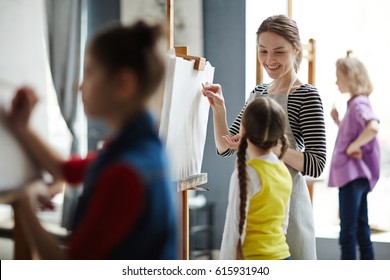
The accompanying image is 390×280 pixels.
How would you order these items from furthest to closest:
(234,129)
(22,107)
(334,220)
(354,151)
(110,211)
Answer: (334,220) → (354,151) → (234,129) → (22,107) → (110,211)

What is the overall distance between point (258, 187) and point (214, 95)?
0.96 feet

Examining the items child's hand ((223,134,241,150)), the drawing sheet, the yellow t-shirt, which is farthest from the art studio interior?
the yellow t-shirt

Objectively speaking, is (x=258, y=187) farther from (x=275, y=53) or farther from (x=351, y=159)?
(x=351, y=159)

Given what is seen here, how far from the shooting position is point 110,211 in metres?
0.61

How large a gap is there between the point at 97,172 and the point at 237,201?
17.5 inches

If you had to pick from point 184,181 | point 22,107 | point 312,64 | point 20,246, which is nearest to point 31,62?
point 22,107

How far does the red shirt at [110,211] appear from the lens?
61 centimetres

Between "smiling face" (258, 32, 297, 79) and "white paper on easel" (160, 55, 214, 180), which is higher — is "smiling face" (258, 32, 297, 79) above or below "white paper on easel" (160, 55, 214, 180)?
above

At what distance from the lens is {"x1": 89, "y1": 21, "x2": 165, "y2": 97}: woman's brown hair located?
62 centimetres

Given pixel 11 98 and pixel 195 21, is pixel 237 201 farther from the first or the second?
pixel 195 21

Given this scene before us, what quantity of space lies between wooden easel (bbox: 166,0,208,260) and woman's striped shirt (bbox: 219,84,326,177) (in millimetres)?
229

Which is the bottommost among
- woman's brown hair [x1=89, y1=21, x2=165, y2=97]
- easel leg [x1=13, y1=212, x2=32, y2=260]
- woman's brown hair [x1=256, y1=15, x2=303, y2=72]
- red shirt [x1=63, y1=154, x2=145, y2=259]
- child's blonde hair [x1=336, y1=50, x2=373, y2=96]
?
easel leg [x1=13, y1=212, x2=32, y2=260]

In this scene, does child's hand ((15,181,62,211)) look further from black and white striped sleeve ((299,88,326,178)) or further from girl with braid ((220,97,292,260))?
black and white striped sleeve ((299,88,326,178))

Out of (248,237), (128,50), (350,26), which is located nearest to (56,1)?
(128,50)
